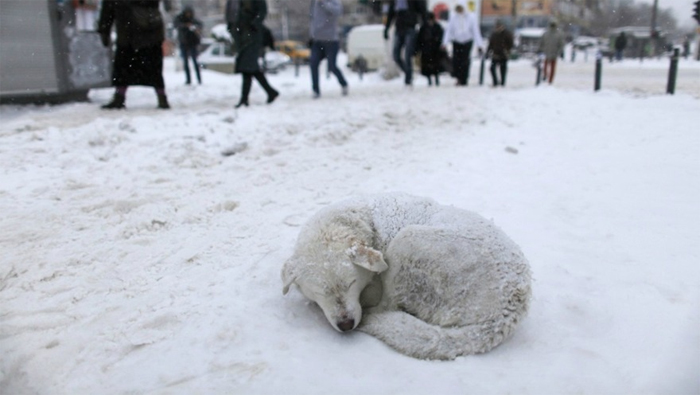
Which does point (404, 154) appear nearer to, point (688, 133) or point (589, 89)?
point (688, 133)

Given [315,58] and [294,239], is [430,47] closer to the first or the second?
[315,58]

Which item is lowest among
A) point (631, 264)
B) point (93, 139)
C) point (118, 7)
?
point (631, 264)

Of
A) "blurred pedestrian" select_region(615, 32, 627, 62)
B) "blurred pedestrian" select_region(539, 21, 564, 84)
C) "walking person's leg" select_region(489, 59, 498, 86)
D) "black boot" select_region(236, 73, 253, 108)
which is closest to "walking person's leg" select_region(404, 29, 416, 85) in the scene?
"walking person's leg" select_region(489, 59, 498, 86)

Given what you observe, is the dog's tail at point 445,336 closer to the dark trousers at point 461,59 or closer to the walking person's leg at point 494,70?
the walking person's leg at point 494,70

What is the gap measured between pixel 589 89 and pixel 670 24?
283 inches

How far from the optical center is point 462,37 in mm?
13336

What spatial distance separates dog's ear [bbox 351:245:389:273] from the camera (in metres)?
2.59

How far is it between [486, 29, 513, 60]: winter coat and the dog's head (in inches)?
478

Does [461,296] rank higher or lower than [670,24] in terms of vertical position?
lower

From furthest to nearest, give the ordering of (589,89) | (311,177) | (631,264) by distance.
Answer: (589,89) < (311,177) < (631,264)

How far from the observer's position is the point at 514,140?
6578 mm

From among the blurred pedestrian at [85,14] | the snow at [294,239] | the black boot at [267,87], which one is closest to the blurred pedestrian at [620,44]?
the snow at [294,239]

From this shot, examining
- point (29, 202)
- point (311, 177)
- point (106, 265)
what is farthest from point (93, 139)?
point (106, 265)

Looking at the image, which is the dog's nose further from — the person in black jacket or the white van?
the white van
